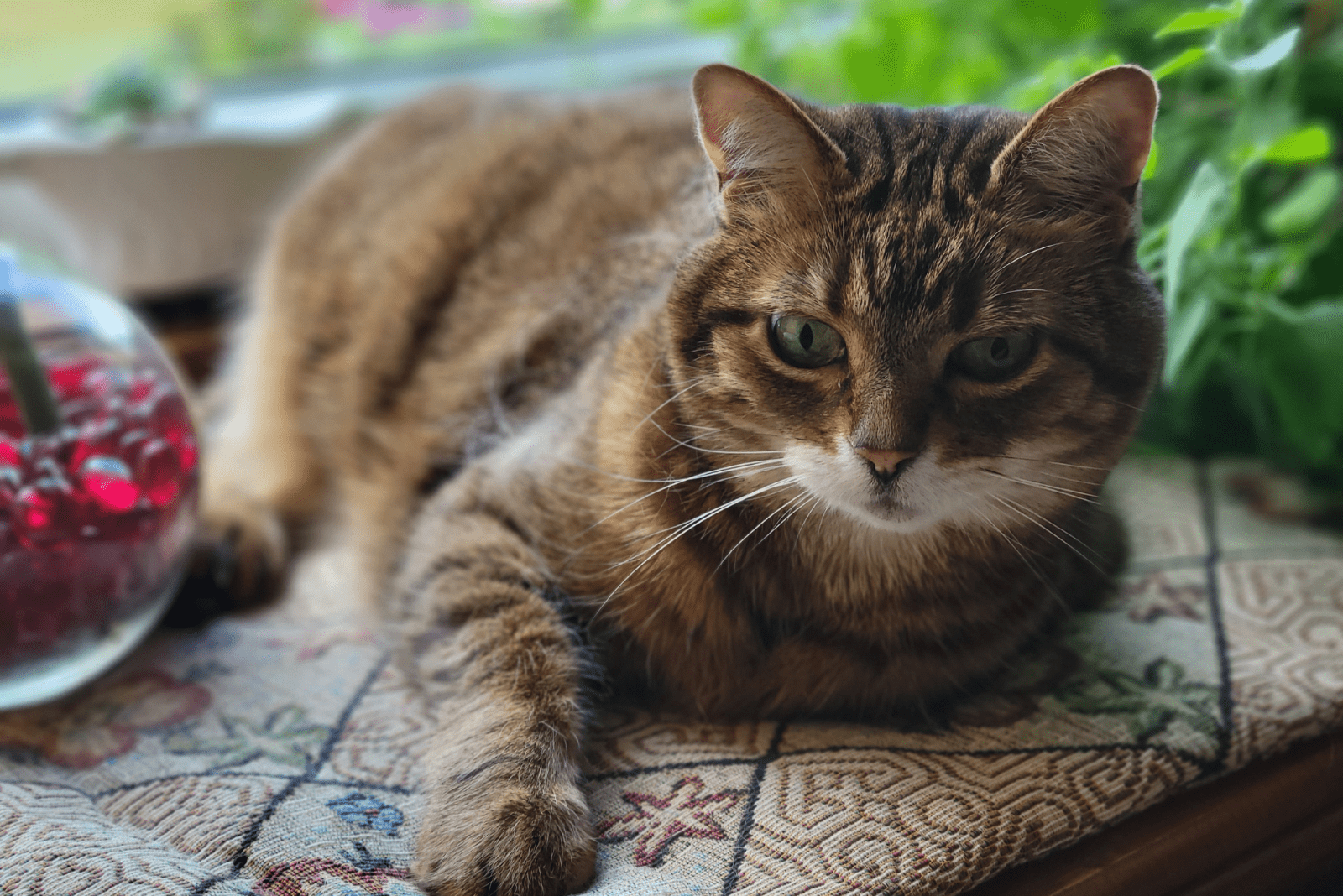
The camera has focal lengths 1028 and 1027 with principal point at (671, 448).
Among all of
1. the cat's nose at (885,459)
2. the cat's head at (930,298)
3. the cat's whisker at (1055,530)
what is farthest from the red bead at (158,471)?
the cat's whisker at (1055,530)

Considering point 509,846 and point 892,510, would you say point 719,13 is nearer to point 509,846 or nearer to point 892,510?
point 892,510

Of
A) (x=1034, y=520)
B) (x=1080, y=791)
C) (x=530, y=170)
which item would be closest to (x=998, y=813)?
(x=1080, y=791)

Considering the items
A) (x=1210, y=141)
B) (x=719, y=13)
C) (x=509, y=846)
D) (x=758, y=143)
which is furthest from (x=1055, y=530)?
(x=719, y=13)

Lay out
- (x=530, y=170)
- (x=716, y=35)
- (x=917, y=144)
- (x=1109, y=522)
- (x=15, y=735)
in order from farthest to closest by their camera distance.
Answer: (x=716, y=35) → (x=530, y=170) → (x=1109, y=522) → (x=15, y=735) → (x=917, y=144)

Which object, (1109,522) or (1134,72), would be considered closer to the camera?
(1134,72)

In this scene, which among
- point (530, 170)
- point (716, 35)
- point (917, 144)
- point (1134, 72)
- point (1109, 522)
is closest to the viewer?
point (1134, 72)

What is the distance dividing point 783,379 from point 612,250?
0.49m

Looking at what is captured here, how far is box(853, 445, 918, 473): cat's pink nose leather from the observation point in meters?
0.80

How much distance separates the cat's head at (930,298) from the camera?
817mm

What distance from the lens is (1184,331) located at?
1127mm

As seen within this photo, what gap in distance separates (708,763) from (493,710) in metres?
0.20

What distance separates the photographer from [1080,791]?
872 millimetres

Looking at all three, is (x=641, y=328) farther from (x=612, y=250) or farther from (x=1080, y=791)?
(x=1080, y=791)

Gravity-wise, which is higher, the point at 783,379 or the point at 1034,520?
the point at 783,379
